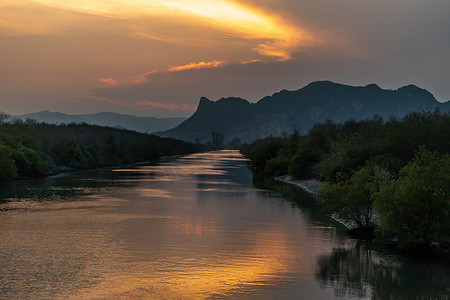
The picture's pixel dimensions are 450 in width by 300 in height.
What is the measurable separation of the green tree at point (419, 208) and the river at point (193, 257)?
6.06ft

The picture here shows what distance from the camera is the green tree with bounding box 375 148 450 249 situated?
28984 millimetres

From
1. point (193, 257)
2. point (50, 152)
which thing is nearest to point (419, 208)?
point (193, 257)

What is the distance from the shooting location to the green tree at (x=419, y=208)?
1141 inches

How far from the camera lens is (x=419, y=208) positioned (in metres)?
29.3

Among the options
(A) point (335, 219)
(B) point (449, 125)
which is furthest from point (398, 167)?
(A) point (335, 219)

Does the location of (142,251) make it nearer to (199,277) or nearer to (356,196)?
(199,277)

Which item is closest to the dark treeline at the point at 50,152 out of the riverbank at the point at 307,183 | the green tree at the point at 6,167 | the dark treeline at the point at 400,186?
the green tree at the point at 6,167

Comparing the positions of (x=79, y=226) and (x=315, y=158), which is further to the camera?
(x=315, y=158)

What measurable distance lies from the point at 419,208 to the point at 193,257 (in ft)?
49.0


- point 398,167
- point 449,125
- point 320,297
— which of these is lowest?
point 320,297

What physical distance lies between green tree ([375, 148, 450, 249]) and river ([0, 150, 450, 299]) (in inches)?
72.7

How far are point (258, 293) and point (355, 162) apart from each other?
45581mm

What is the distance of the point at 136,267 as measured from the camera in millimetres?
27141

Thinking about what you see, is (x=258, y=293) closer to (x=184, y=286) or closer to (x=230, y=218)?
(x=184, y=286)
